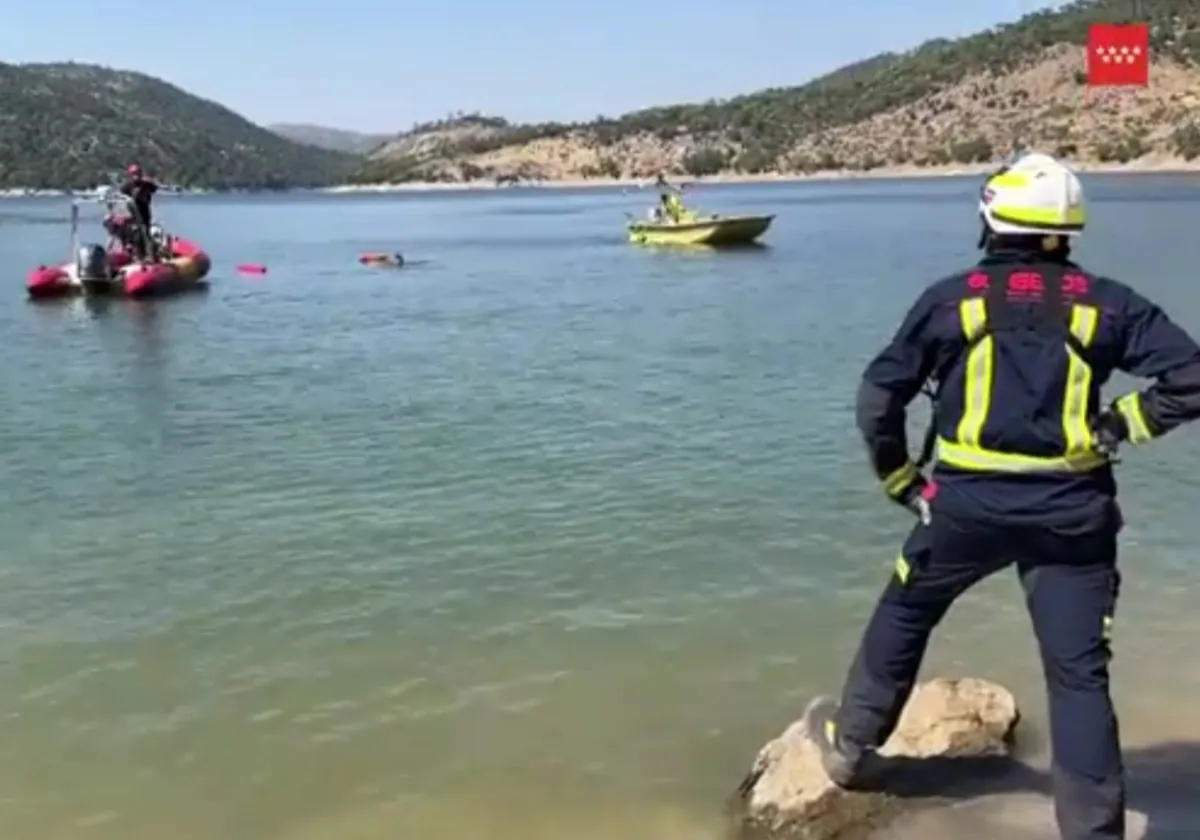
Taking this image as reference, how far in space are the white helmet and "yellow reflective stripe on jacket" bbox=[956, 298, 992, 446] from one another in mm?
264

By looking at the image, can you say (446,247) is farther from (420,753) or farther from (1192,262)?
(420,753)

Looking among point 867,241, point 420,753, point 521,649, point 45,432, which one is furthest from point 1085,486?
point 867,241

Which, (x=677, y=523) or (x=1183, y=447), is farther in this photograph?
(x=1183, y=447)

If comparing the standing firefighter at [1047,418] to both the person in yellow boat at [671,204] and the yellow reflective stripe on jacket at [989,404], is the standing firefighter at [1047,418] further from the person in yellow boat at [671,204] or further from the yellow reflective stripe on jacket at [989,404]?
the person in yellow boat at [671,204]

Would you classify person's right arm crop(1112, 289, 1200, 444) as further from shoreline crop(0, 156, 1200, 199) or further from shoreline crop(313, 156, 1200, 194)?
shoreline crop(313, 156, 1200, 194)

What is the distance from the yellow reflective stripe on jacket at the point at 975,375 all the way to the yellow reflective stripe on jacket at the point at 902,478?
303mm

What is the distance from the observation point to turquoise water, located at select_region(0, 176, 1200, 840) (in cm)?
651

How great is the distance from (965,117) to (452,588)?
503 feet

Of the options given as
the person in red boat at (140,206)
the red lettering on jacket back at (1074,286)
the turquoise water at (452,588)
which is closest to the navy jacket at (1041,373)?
the red lettering on jacket back at (1074,286)

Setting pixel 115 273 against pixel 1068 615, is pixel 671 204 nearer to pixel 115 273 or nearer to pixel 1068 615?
pixel 115 273

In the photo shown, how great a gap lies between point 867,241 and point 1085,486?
46.6 metres

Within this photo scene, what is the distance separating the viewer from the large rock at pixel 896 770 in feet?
18.0

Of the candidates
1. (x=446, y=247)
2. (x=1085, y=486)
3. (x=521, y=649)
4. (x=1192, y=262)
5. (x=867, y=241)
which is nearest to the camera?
(x=1085, y=486)

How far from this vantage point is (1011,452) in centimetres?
445
